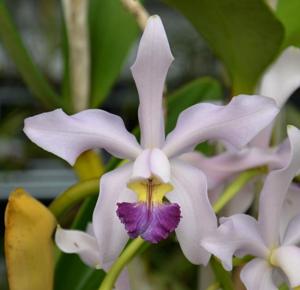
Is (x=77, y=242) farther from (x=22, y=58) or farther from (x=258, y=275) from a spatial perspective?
(x=22, y=58)

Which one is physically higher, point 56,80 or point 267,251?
point 267,251

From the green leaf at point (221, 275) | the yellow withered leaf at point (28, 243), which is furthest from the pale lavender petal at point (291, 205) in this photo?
the yellow withered leaf at point (28, 243)

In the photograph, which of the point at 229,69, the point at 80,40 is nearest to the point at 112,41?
the point at 80,40

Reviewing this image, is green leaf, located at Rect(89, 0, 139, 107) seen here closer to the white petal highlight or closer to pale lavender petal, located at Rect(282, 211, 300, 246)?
the white petal highlight

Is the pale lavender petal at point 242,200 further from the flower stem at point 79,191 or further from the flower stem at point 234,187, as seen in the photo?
the flower stem at point 79,191

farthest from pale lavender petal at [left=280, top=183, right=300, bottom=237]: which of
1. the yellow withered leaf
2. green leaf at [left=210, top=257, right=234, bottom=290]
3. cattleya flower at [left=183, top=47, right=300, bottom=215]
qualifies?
the yellow withered leaf

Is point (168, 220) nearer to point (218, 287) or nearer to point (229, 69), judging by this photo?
point (218, 287)

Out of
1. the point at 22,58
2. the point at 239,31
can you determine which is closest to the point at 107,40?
the point at 22,58
